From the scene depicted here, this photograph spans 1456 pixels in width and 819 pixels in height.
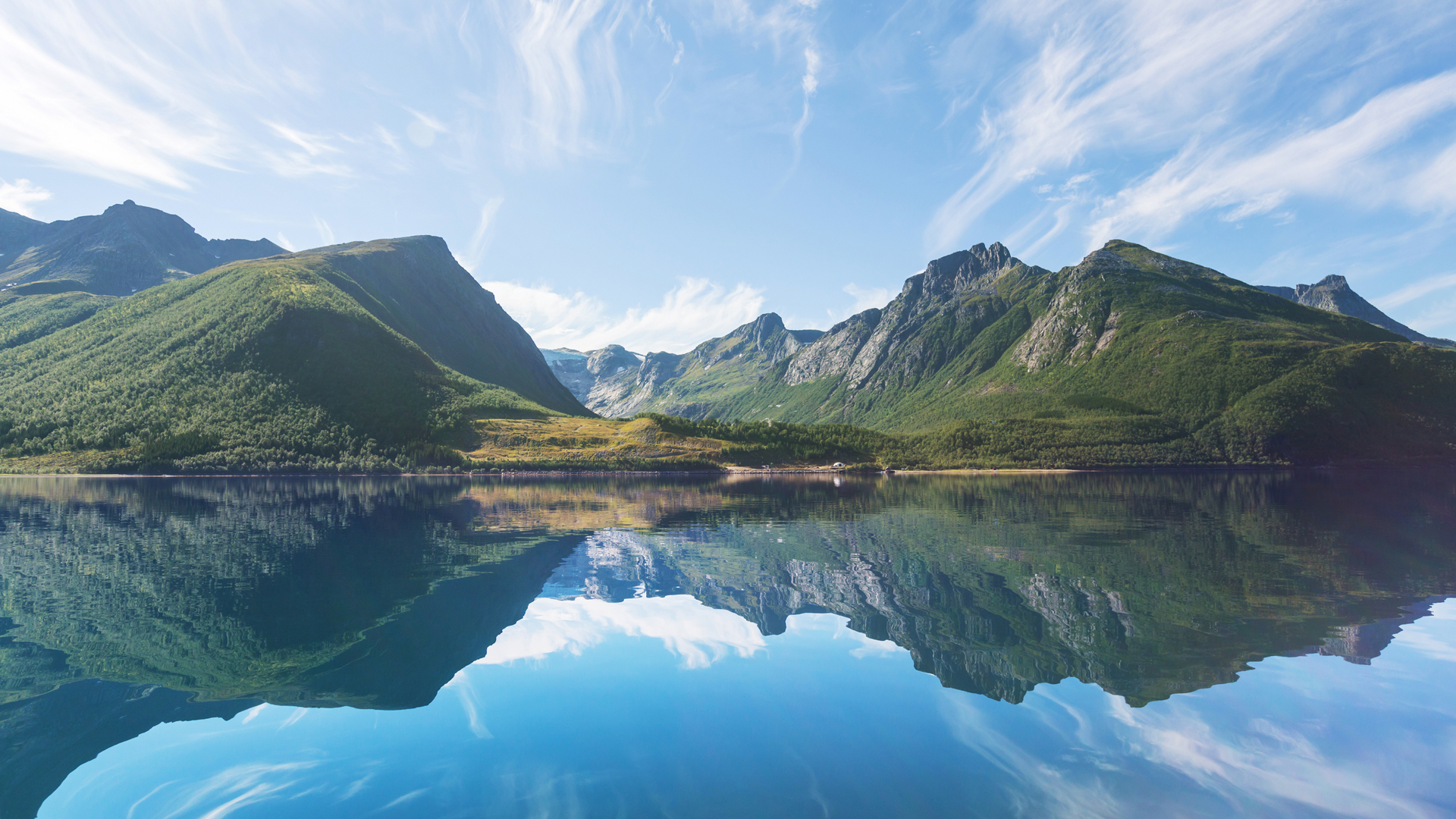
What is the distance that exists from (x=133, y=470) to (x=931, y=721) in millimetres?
219588

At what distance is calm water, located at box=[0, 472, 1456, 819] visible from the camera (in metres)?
16.8

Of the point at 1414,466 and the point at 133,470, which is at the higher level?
the point at 1414,466

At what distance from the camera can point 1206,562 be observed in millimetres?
47438

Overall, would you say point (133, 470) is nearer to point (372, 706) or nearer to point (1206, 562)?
point (372, 706)

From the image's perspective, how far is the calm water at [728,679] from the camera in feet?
55.2

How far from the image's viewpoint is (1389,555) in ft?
162

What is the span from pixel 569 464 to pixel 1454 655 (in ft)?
588

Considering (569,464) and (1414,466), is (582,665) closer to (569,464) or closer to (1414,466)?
(569,464)

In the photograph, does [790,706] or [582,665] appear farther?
[582,665]

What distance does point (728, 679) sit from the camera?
2519cm

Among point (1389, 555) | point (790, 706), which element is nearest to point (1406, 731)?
point (790, 706)

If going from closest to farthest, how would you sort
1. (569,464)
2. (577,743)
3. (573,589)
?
(577,743) → (573,589) → (569,464)

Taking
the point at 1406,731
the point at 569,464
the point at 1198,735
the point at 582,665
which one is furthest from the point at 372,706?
the point at 569,464

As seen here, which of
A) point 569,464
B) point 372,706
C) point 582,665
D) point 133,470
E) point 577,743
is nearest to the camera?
point 577,743
